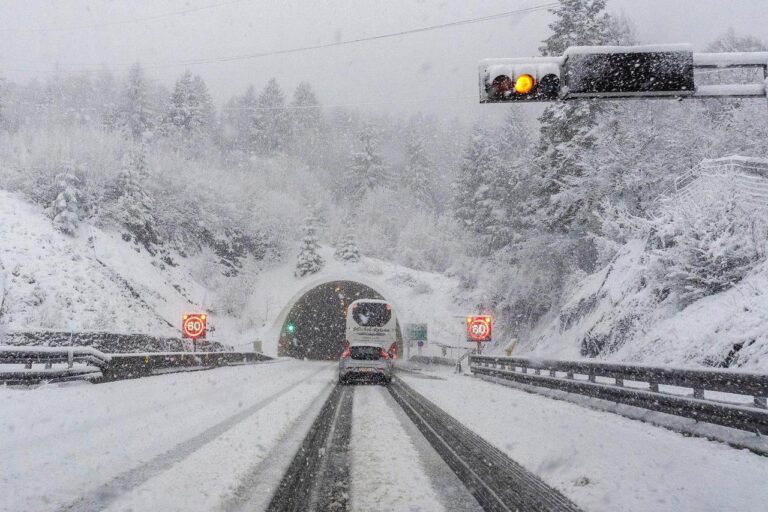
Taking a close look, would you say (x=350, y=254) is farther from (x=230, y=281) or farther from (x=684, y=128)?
(x=684, y=128)

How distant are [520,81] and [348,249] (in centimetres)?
5373

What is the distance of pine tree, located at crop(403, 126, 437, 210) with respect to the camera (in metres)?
88.9

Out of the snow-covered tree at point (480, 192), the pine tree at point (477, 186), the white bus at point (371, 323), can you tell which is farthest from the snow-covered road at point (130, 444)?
the pine tree at point (477, 186)

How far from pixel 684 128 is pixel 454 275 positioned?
33288mm

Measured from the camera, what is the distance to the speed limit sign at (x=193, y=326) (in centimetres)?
2630

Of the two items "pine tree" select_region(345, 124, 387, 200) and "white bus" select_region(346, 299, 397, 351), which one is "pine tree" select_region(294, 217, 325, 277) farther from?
"pine tree" select_region(345, 124, 387, 200)

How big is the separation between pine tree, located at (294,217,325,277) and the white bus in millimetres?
24780

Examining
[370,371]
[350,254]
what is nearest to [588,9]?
[370,371]

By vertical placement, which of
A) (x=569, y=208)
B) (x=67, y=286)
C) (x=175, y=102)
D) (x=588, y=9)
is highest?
(x=175, y=102)

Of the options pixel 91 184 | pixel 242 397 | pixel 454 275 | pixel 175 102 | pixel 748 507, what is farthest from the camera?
pixel 175 102

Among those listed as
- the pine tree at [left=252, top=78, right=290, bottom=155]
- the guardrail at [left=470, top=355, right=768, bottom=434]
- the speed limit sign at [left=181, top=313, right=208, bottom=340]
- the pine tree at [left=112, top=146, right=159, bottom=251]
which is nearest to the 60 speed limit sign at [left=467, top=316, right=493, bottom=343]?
the speed limit sign at [left=181, top=313, right=208, bottom=340]

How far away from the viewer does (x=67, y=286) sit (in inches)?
1297

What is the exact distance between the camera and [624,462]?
257 inches

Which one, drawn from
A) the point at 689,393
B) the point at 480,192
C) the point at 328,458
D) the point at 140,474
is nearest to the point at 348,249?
the point at 480,192
